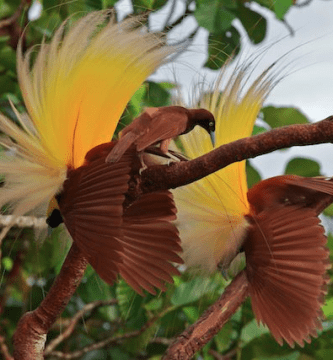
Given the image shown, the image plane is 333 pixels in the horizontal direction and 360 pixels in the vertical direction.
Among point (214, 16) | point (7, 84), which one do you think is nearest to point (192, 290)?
point (214, 16)

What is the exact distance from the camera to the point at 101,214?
290 mm

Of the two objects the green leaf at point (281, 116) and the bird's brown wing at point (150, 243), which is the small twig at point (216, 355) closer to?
the green leaf at point (281, 116)

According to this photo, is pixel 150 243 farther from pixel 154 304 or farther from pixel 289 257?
pixel 154 304

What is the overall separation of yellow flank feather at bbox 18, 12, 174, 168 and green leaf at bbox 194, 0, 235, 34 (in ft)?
1.03

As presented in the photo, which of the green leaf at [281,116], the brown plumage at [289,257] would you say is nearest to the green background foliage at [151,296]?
the green leaf at [281,116]

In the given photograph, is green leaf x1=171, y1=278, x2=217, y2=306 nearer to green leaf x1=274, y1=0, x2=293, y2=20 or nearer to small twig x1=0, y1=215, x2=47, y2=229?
small twig x1=0, y1=215, x2=47, y2=229

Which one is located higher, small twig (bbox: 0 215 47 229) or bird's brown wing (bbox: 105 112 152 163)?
bird's brown wing (bbox: 105 112 152 163)

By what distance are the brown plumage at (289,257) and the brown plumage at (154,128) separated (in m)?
0.07

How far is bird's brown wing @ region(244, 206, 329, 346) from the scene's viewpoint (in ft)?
1.07

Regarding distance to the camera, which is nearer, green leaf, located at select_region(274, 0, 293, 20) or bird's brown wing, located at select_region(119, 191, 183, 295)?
bird's brown wing, located at select_region(119, 191, 183, 295)

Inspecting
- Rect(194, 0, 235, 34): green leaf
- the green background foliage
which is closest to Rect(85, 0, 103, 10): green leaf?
the green background foliage

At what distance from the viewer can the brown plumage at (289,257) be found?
0.33 m

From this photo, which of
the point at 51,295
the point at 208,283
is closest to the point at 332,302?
the point at 208,283

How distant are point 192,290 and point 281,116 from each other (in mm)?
272
